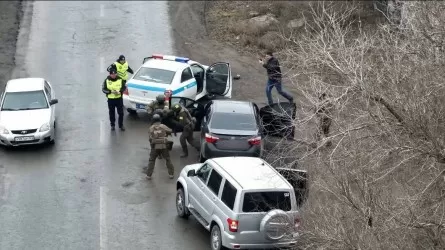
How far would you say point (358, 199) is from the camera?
14.6m

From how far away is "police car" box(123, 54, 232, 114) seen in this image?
2338 centimetres

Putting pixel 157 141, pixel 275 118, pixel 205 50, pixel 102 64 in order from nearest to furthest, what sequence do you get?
1. pixel 157 141
2. pixel 275 118
3. pixel 102 64
4. pixel 205 50

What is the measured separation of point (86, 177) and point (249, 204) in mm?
5675

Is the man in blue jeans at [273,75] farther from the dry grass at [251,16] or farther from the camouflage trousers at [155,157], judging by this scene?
the dry grass at [251,16]

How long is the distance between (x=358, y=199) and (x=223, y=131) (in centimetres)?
626

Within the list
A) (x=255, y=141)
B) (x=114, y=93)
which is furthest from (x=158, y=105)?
(x=255, y=141)

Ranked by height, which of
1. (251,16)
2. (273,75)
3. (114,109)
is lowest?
(251,16)

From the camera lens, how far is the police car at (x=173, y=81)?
76.7 feet

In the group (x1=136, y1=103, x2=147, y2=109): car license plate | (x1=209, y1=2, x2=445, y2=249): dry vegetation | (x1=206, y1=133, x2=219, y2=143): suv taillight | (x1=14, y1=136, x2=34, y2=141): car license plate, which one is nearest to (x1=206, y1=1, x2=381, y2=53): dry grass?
(x1=136, y1=103, x2=147, y2=109): car license plate

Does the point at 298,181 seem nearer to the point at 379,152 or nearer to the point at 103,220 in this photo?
the point at 379,152

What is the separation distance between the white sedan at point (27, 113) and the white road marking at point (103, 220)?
9.27ft

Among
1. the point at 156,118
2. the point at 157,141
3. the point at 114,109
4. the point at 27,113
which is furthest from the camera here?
the point at 114,109

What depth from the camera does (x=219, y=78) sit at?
81.2ft

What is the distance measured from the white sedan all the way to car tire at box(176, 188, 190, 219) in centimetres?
477
